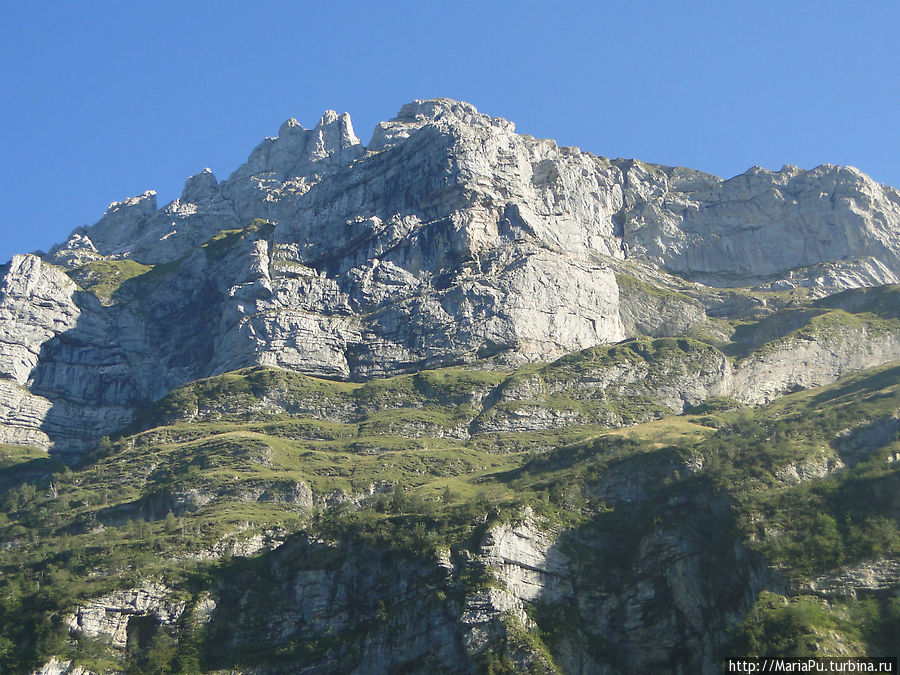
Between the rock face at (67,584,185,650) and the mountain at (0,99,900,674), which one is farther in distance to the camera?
the rock face at (67,584,185,650)

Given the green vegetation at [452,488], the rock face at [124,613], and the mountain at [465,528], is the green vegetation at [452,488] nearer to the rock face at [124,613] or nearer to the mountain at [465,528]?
the mountain at [465,528]

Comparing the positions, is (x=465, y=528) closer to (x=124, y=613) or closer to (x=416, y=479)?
(x=124, y=613)

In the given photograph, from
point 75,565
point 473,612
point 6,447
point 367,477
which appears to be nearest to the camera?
point 473,612

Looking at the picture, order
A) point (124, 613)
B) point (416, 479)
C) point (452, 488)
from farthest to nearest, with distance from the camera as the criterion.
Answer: point (416, 479)
point (452, 488)
point (124, 613)

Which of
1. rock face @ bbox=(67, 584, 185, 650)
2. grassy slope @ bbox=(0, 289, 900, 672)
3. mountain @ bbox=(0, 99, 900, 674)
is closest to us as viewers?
mountain @ bbox=(0, 99, 900, 674)

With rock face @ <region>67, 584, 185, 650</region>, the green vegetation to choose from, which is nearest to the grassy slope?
the green vegetation

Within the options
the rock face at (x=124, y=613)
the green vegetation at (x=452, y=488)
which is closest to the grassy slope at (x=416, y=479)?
the green vegetation at (x=452, y=488)

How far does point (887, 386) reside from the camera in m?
151

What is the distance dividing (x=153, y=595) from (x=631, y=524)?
172 ft

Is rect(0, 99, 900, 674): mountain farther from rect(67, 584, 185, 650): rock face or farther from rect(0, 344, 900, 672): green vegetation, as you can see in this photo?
rect(0, 344, 900, 672): green vegetation

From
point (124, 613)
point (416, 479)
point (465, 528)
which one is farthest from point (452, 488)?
point (124, 613)

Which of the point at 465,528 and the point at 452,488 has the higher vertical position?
the point at 452,488

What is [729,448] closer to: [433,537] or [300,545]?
[433,537]

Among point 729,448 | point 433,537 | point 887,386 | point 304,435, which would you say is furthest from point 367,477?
point 887,386
